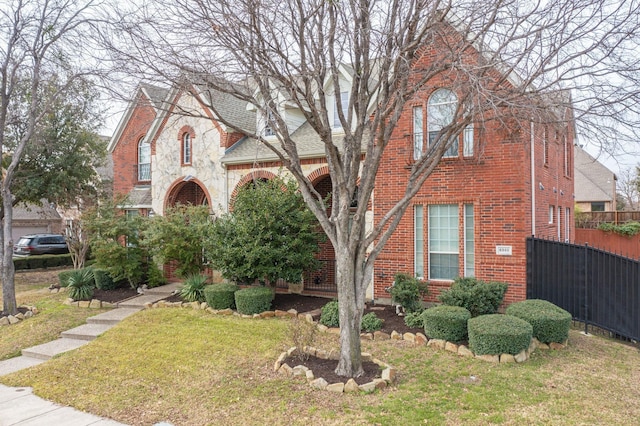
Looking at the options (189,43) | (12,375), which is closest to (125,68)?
(189,43)

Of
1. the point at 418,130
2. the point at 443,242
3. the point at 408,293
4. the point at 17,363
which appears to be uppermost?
the point at 418,130

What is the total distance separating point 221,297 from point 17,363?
4.67 metres

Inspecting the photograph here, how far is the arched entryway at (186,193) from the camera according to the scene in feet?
56.4

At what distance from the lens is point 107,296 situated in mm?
14898

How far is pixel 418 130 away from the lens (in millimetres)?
11914

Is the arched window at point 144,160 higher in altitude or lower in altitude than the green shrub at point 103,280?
higher

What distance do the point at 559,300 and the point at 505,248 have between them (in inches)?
65.3

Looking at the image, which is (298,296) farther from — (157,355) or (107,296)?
(107,296)

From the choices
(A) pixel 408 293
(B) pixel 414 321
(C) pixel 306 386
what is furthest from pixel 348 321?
(A) pixel 408 293

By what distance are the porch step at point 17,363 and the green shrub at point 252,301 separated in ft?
14.6

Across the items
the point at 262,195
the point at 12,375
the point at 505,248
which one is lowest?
the point at 12,375

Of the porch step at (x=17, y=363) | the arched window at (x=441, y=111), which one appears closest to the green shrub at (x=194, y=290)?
the porch step at (x=17, y=363)

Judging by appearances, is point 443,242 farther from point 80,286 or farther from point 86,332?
point 80,286

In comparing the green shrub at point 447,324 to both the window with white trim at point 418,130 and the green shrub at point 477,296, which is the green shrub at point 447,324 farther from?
the window with white trim at point 418,130
